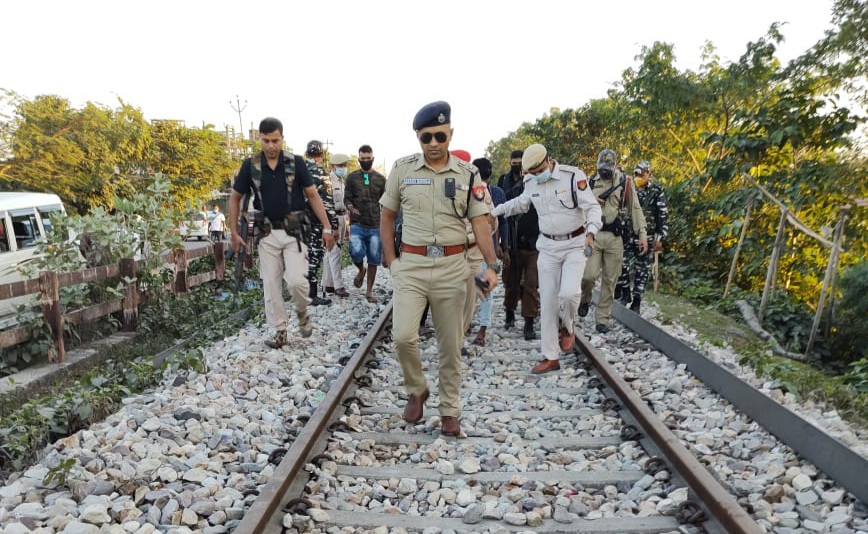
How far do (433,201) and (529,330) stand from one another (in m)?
3.62

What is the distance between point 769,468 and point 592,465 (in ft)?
3.17

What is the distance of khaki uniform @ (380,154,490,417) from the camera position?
3930mm

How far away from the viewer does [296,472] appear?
341cm

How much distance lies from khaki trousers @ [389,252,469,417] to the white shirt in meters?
1.74

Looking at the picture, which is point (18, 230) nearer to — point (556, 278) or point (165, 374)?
point (165, 374)

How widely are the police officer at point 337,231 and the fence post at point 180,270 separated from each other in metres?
2.09

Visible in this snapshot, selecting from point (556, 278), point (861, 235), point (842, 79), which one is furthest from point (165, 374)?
point (842, 79)

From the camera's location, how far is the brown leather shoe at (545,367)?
5703 mm

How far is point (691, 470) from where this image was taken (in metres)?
3.22

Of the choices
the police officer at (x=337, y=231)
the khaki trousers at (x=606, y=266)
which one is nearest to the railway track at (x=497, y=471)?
the khaki trousers at (x=606, y=266)

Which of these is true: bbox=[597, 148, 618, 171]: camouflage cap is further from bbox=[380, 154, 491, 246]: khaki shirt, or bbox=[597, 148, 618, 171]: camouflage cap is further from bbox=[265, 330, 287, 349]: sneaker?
bbox=[265, 330, 287, 349]: sneaker

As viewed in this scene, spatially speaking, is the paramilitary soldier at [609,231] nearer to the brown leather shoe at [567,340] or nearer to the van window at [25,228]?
the brown leather shoe at [567,340]

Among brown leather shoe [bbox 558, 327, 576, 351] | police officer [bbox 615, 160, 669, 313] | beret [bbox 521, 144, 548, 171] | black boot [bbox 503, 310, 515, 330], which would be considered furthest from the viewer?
police officer [bbox 615, 160, 669, 313]

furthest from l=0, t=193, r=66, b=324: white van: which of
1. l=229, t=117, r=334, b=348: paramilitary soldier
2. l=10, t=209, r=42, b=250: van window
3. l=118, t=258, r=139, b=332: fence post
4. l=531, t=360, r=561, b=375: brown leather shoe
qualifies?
l=531, t=360, r=561, b=375: brown leather shoe
